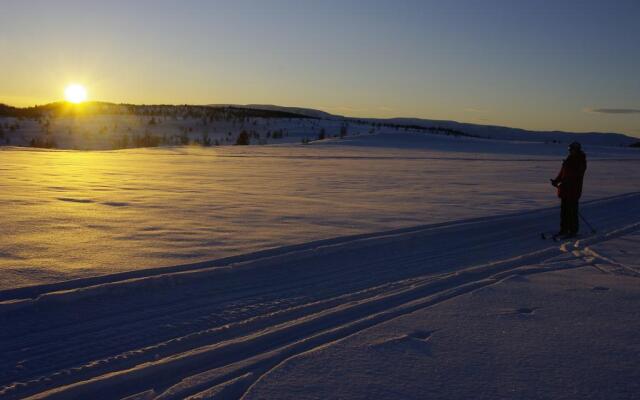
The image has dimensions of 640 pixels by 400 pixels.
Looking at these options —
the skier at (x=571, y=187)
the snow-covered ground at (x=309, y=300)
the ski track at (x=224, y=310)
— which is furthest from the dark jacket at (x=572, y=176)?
the ski track at (x=224, y=310)

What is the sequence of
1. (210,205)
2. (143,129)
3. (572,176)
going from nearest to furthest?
1. (572,176)
2. (210,205)
3. (143,129)

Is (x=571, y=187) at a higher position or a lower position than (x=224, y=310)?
higher

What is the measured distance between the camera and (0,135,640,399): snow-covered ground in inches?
127

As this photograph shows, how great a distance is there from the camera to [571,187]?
815 centimetres

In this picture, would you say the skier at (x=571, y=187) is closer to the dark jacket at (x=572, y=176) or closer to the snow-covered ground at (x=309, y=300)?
the dark jacket at (x=572, y=176)

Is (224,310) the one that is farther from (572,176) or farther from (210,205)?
(572,176)

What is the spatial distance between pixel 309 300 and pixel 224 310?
0.71 meters

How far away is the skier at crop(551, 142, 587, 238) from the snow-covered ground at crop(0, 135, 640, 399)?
0.37 metres

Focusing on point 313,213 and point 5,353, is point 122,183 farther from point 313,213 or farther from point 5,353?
point 5,353

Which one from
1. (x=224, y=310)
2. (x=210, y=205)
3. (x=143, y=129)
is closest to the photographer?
(x=224, y=310)

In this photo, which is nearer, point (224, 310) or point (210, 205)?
point (224, 310)

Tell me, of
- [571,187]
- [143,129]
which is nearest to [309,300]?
[571,187]

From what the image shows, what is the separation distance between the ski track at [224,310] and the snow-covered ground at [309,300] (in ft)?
0.05

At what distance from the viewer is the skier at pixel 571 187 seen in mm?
7973
